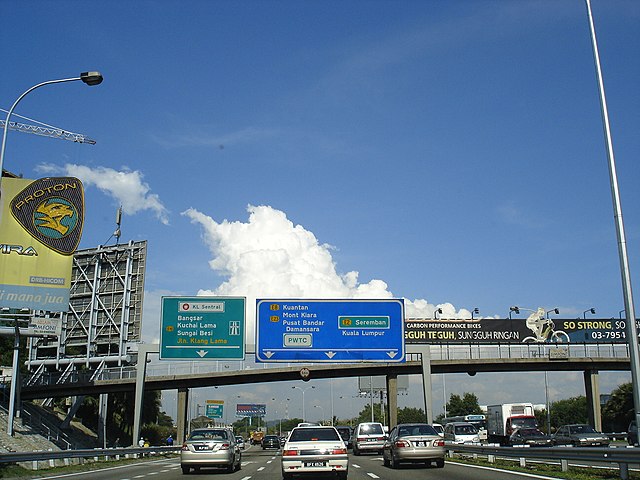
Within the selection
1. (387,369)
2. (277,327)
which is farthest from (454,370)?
(277,327)

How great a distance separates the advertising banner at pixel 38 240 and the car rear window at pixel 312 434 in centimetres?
2085

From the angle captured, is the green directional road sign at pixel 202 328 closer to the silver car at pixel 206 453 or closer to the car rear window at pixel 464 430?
the silver car at pixel 206 453

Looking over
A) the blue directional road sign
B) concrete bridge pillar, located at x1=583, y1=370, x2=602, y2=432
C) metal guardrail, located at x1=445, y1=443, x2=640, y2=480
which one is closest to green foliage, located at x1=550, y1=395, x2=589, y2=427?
concrete bridge pillar, located at x1=583, y1=370, x2=602, y2=432

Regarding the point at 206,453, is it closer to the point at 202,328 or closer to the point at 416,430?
the point at 416,430

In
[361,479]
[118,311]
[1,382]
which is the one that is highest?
[118,311]

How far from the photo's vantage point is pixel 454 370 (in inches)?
2213

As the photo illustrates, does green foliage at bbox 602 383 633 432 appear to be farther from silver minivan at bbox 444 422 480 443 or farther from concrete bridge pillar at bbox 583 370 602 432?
silver minivan at bbox 444 422 480 443

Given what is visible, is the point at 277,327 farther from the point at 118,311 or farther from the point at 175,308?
the point at 118,311

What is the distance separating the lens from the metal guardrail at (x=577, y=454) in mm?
15409

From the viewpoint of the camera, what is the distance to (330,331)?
120 feet

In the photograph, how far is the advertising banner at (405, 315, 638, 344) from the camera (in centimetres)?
6456

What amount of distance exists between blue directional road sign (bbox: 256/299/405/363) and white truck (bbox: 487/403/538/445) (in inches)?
479

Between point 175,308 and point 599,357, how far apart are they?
37.2 meters

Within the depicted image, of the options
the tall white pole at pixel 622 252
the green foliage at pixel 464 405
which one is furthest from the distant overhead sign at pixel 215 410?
the tall white pole at pixel 622 252
